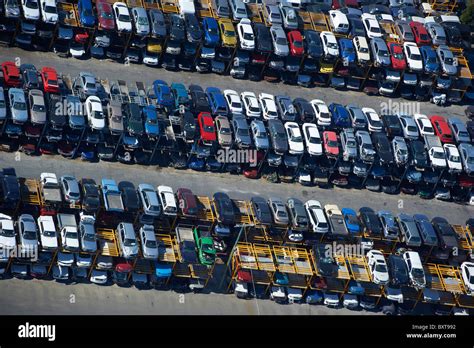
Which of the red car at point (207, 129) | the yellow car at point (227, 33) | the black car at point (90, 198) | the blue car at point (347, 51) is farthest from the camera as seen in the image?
the blue car at point (347, 51)

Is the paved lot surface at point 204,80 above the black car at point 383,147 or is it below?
above

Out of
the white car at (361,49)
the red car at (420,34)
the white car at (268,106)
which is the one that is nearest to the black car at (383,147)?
the white car at (268,106)

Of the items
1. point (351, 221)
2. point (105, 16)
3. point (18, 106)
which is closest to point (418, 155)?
point (351, 221)

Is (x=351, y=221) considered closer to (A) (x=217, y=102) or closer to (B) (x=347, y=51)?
(A) (x=217, y=102)

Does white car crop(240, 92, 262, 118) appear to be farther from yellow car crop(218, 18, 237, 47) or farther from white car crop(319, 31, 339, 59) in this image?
white car crop(319, 31, 339, 59)

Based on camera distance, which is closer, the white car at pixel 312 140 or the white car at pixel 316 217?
the white car at pixel 316 217

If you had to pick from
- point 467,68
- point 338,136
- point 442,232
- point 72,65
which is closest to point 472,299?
point 442,232

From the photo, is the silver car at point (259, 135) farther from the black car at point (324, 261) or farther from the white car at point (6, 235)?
the white car at point (6, 235)
